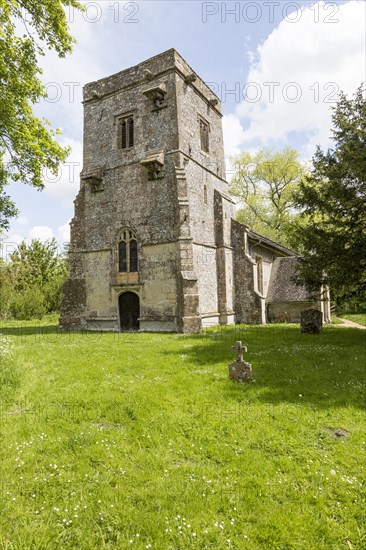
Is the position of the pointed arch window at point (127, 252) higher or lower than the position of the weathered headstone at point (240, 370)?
higher

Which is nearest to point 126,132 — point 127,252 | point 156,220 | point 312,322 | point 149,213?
→ point 149,213

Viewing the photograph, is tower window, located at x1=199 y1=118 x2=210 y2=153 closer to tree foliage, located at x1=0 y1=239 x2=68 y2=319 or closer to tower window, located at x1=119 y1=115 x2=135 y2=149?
tower window, located at x1=119 y1=115 x2=135 y2=149

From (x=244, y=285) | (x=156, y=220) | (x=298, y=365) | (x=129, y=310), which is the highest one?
(x=156, y=220)

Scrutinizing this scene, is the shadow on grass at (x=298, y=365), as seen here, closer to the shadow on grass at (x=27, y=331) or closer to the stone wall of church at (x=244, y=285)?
the stone wall of church at (x=244, y=285)

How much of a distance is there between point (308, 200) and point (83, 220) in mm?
13341

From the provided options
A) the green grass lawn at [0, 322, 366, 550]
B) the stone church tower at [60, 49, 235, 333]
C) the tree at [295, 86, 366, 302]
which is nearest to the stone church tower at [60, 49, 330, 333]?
the stone church tower at [60, 49, 235, 333]

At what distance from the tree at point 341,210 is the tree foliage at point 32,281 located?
2352 centimetres

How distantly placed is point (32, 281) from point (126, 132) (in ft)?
69.4

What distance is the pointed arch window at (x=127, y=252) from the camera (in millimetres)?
18391

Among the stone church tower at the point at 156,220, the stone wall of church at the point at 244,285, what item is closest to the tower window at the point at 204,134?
the stone church tower at the point at 156,220

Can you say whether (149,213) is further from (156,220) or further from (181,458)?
(181,458)

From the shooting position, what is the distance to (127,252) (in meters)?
18.5

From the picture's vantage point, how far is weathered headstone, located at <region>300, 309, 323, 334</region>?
15.2 meters

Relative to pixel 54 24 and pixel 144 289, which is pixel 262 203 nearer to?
pixel 144 289
